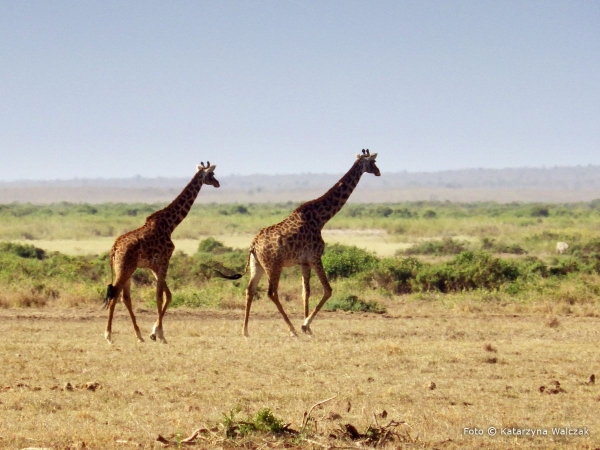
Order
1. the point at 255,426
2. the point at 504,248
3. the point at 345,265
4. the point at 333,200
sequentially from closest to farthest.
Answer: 1. the point at 255,426
2. the point at 333,200
3. the point at 345,265
4. the point at 504,248

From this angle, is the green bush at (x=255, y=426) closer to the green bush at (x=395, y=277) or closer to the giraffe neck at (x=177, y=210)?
the giraffe neck at (x=177, y=210)

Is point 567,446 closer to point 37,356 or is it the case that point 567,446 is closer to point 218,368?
point 218,368

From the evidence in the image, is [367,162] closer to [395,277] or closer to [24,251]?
[395,277]

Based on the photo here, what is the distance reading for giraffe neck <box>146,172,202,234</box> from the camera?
566 inches

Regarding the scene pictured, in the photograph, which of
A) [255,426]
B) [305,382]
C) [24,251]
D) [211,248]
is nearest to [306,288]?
[305,382]

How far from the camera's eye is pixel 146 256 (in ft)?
45.5

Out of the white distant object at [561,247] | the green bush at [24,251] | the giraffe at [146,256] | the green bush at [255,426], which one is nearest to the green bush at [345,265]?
the giraffe at [146,256]

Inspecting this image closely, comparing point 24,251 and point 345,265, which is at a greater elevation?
point 345,265

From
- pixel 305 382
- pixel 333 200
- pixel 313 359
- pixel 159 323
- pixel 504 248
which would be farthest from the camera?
pixel 504 248

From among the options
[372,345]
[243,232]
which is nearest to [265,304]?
[372,345]

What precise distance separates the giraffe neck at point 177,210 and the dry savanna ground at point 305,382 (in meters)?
1.71

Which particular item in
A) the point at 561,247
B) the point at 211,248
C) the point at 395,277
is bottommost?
the point at 211,248

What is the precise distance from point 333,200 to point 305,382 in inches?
201

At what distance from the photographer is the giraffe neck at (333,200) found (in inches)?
604
